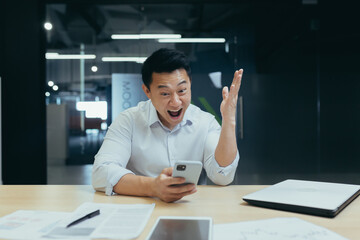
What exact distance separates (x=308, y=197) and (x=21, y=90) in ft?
11.5

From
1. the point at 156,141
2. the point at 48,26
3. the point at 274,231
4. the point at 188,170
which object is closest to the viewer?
the point at 274,231

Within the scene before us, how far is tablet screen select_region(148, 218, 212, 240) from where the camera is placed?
2.70 ft

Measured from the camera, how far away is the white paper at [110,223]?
0.86 m

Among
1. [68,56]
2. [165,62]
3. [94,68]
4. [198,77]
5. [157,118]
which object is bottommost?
[157,118]

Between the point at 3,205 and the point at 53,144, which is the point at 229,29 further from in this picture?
the point at 3,205

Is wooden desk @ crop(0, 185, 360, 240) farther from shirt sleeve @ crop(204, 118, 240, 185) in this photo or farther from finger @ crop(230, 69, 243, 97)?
finger @ crop(230, 69, 243, 97)

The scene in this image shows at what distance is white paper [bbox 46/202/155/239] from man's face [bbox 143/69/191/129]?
1.99ft

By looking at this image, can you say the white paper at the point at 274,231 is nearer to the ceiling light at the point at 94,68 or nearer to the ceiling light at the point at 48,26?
the ceiling light at the point at 94,68

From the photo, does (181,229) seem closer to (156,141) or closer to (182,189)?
(182,189)

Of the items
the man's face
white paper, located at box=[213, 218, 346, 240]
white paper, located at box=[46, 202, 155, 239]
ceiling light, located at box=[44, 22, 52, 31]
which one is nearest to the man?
the man's face

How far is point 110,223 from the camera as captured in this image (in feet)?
3.09

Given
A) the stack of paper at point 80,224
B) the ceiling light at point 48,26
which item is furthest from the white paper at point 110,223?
the ceiling light at point 48,26

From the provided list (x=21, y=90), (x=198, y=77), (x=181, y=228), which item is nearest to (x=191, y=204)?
(x=181, y=228)

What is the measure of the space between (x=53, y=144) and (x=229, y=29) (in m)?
2.63
